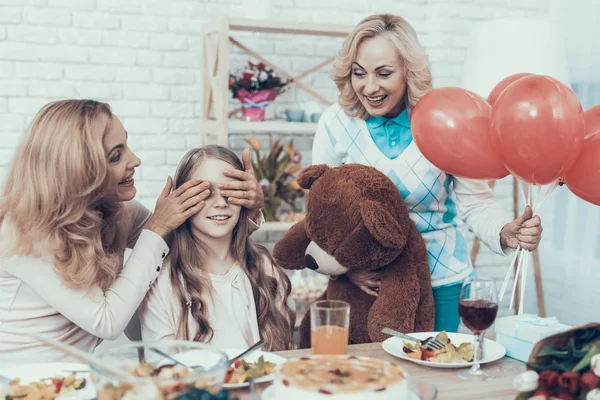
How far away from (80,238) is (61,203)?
8 centimetres

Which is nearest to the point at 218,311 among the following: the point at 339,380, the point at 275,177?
the point at 339,380

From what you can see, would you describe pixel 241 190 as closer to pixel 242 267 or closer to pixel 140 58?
pixel 242 267

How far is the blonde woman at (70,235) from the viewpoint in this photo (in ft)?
4.49

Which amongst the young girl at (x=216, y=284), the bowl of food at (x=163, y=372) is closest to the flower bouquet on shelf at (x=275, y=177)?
the young girl at (x=216, y=284)

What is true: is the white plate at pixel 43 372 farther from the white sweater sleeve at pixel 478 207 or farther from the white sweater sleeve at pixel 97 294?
the white sweater sleeve at pixel 478 207

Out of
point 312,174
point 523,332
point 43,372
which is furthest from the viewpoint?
point 312,174

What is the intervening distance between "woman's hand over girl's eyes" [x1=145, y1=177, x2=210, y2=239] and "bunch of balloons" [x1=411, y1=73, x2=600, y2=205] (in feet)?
Answer: 1.75

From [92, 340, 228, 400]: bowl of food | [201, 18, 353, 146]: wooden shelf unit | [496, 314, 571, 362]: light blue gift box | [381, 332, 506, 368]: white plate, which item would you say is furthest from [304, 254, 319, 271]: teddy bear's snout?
[201, 18, 353, 146]: wooden shelf unit

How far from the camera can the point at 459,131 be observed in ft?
4.92

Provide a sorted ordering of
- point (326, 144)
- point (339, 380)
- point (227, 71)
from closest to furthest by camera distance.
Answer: point (339, 380) → point (326, 144) → point (227, 71)

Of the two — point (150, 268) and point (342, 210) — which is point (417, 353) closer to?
point (342, 210)

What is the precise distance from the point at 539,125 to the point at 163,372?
0.89 meters

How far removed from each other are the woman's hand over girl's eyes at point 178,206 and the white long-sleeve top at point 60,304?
3 centimetres

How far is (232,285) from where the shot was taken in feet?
5.31
